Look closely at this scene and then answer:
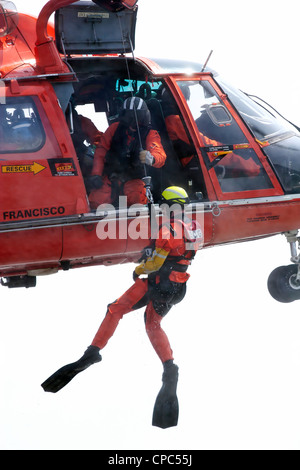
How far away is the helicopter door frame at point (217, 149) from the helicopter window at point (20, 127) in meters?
1.52

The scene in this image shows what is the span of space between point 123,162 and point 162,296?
52.9 inches

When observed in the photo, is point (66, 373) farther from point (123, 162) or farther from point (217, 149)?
point (217, 149)

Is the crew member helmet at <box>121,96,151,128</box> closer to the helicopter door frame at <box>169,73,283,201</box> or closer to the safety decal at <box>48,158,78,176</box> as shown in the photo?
the helicopter door frame at <box>169,73,283,201</box>

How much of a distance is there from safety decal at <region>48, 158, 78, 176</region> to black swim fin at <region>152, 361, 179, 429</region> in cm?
197

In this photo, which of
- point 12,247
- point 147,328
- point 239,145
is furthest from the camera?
point 239,145

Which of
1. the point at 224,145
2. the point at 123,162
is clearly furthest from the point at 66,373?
the point at 224,145

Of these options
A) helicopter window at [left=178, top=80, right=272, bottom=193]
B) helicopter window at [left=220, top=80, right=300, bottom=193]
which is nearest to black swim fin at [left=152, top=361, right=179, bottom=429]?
helicopter window at [left=178, top=80, right=272, bottom=193]

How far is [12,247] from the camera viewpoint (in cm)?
625

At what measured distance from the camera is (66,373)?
21.7 ft

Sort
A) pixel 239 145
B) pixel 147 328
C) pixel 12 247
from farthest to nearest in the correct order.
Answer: pixel 239 145 → pixel 147 328 → pixel 12 247

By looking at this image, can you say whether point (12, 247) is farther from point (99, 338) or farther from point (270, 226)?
point (270, 226)

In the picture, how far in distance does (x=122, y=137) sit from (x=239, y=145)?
47.1 inches

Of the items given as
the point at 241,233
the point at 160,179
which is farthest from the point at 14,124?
the point at 241,233

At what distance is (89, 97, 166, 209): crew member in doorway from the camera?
6781mm
